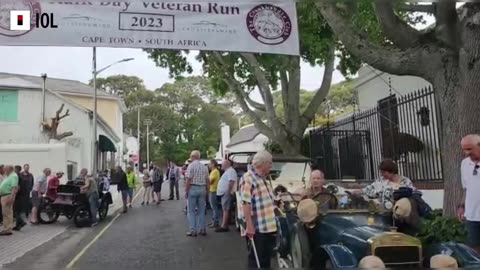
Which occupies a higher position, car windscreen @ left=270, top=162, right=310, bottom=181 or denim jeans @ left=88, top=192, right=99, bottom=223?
car windscreen @ left=270, top=162, right=310, bottom=181

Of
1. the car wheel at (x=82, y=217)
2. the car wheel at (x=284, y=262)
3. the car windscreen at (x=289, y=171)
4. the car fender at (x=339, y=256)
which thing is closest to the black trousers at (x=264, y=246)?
the car fender at (x=339, y=256)

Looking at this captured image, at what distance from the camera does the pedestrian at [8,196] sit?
38.6 feet

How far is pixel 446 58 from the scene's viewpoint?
22.6 ft

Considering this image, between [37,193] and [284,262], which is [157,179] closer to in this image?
[37,193]

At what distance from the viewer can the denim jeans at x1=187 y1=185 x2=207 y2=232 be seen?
10.8 metres

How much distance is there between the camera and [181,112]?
69.7 metres

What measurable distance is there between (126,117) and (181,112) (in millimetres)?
7949

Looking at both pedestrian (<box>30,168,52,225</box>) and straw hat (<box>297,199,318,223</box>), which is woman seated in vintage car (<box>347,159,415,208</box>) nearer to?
straw hat (<box>297,199,318,223</box>)

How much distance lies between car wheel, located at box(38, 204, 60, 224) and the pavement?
179mm

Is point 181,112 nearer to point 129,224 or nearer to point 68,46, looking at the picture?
point 129,224

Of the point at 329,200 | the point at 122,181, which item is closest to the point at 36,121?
the point at 122,181

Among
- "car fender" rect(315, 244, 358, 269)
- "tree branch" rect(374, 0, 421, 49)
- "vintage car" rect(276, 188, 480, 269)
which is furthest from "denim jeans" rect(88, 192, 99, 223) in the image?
"car fender" rect(315, 244, 358, 269)

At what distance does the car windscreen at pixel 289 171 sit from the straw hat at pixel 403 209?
267 inches

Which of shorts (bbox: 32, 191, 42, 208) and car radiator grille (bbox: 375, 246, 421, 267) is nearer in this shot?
car radiator grille (bbox: 375, 246, 421, 267)
